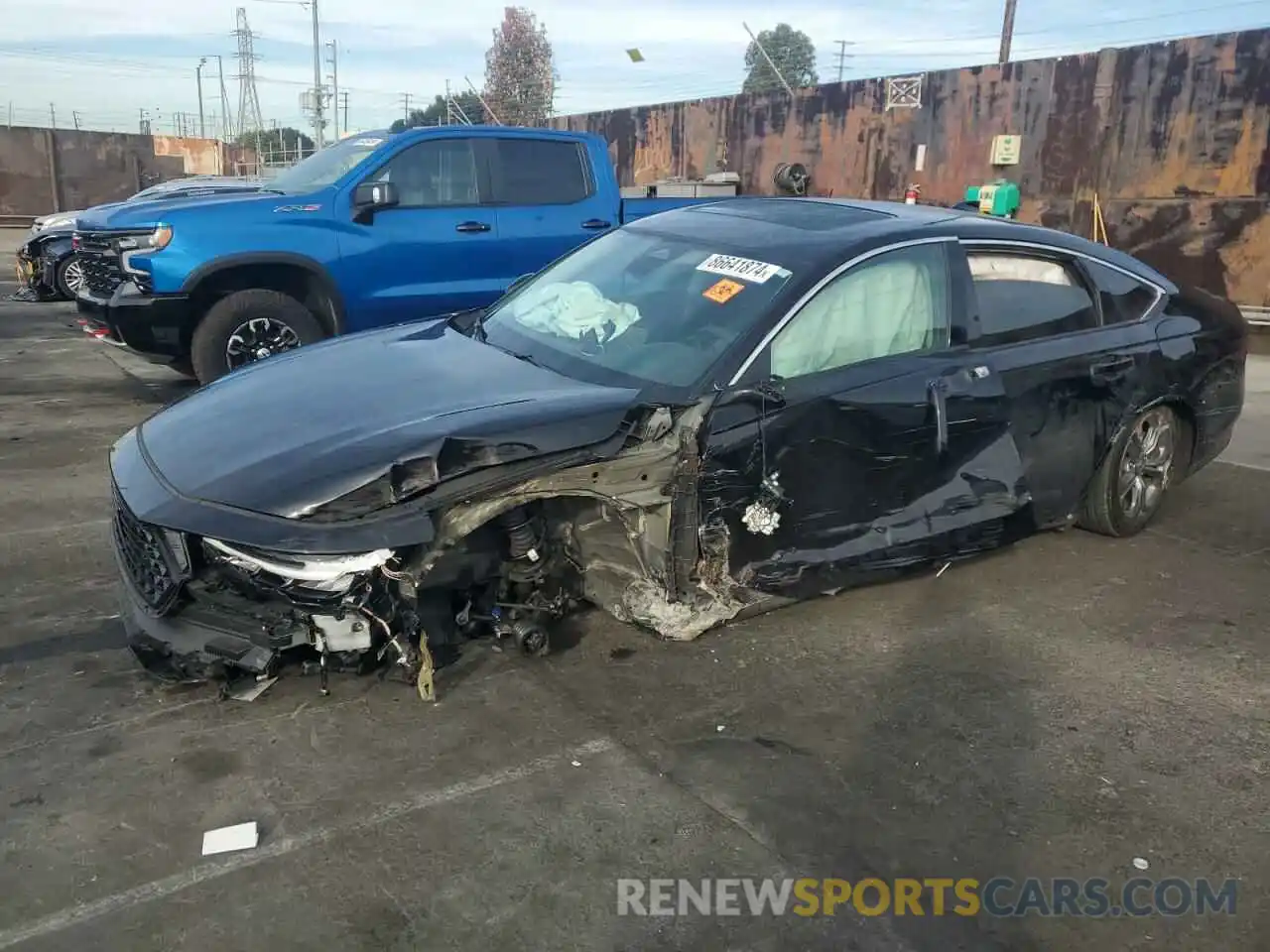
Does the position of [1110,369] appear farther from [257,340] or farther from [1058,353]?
[257,340]

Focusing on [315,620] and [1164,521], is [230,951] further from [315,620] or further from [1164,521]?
[1164,521]

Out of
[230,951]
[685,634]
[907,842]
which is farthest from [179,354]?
[907,842]

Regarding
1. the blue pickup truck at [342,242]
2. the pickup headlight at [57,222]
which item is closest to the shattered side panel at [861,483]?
the blue pickup truck at [342,242]

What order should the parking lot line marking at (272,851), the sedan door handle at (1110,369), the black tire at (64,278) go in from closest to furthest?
the parking lot line marking at (272,851), the sedan door handle at (1110,369), the black tire at (64,278)

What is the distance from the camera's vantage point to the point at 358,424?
333 cm

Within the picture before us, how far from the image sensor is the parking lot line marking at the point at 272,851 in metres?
2.41

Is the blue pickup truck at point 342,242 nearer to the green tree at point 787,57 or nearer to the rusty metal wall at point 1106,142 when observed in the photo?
the rusty metal wall at point 1106,142

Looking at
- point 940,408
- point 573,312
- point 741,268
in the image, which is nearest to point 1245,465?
point 940,408

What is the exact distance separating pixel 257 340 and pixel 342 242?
93 centimetres

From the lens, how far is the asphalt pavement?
8.22ft

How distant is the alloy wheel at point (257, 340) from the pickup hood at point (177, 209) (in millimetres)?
764

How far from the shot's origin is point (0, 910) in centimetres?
245

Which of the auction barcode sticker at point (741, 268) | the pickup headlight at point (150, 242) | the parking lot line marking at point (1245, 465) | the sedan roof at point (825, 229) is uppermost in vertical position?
the sedan roof at point (825, 229)

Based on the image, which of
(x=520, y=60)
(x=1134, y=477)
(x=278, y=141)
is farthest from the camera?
(x=278, y=141)
